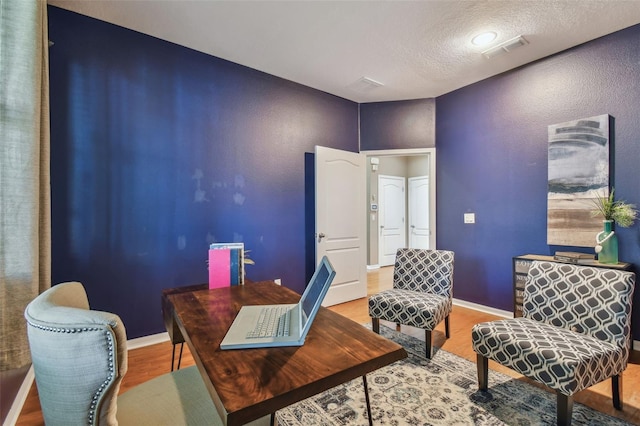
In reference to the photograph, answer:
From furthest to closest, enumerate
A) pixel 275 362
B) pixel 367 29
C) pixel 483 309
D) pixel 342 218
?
pixel 342 218
pixel 483 309
pixel 367 29
pixel 275 362

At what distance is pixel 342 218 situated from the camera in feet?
12.8

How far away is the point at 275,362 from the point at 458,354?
7.11 ft

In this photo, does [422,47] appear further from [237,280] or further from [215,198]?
[237,280]

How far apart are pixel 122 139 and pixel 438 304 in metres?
2.99

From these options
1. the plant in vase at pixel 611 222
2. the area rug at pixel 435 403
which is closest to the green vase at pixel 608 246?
the plant in vase at pixel 611 222

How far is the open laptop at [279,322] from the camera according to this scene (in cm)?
95

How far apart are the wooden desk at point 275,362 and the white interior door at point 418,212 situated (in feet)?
18.9

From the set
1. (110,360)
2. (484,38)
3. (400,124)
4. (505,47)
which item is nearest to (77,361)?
(110,360)

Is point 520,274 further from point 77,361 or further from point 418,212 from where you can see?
point 418,212

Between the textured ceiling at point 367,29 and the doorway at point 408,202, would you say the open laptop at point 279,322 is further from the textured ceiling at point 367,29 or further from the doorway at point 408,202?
the doorway at point 408,202

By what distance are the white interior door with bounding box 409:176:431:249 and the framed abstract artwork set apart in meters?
3.50

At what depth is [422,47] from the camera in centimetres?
287

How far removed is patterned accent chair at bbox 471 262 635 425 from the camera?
A: 1.51 meters

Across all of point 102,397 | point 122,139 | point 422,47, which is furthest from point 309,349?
point 422,47
